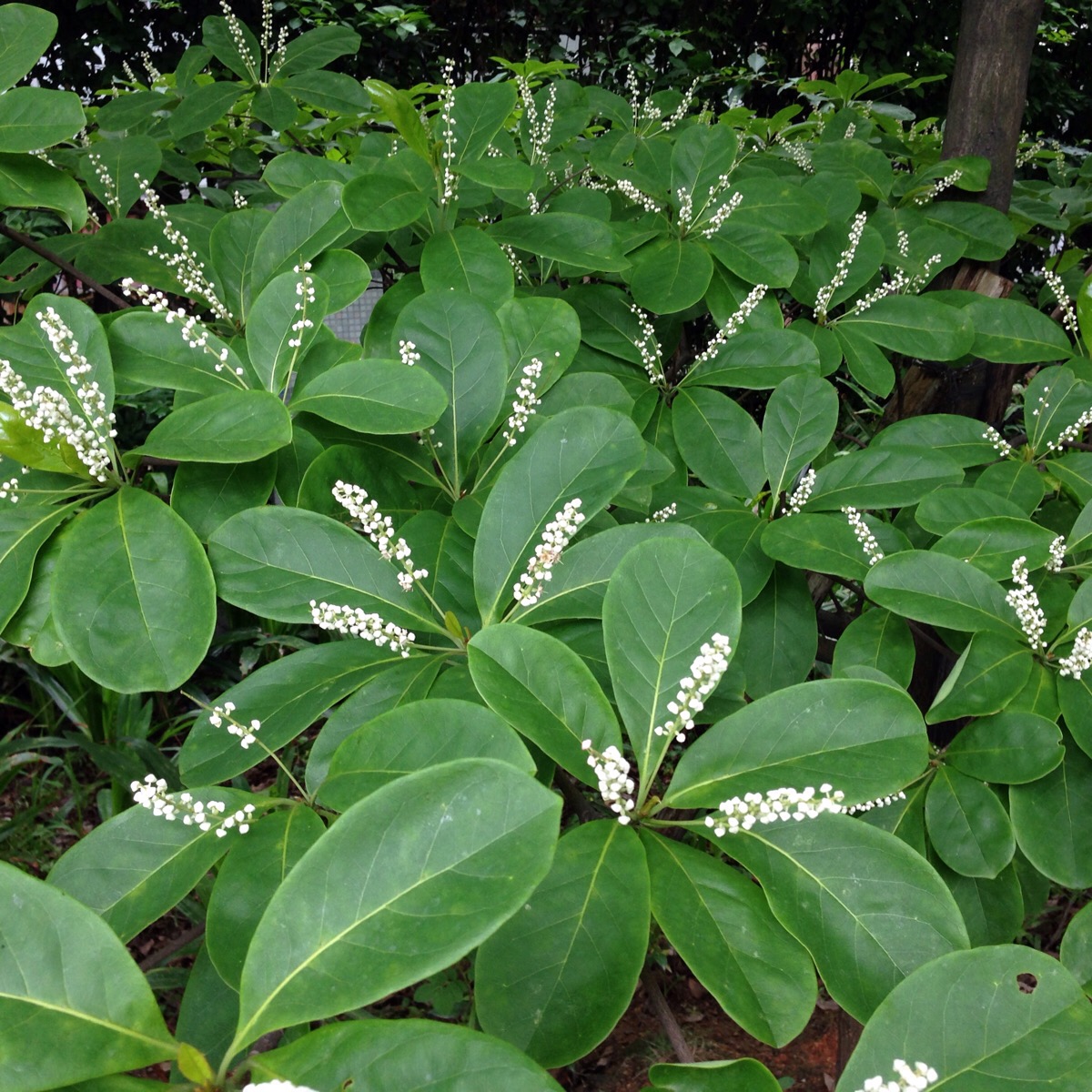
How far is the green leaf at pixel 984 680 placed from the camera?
1.06m

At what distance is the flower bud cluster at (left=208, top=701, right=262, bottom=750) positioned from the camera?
0.90 metres

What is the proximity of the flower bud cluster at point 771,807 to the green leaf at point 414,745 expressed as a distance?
0.61 feet

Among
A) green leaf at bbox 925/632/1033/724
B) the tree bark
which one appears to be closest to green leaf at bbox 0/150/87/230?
green leaf at bbox 925/632/1033/724

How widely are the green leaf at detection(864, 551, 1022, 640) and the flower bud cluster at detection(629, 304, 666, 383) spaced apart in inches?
22.8

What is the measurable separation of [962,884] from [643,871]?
53 cm

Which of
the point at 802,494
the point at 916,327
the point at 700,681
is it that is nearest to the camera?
the point at 700,681

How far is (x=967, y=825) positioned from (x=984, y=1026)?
41 centimetres

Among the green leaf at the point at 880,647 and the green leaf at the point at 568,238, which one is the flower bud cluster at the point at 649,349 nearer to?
the green leaf at the point at 568,238

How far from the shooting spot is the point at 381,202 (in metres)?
1.34

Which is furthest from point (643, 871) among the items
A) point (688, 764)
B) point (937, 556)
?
point (937, 556)

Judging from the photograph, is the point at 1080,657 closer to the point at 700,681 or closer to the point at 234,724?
the point at 700,681

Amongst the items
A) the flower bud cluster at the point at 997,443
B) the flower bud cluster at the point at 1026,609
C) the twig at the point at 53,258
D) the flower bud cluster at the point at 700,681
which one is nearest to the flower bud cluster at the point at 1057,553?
the flower bud cluster at the point at 1026,609

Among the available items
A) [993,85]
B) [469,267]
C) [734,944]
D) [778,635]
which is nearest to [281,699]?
[734,944]

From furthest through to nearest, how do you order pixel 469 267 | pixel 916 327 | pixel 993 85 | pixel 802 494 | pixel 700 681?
pixel 993 85, pixel 916 327, pixel 469 267, pixel 802 494, pixel 700 681
